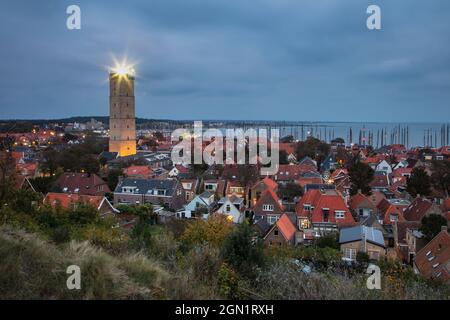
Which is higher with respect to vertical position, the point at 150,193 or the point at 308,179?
the point at 308,179

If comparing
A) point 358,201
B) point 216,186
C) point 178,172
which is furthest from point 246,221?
point 178,172

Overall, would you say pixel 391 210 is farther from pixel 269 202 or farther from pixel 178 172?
pixel 178 172

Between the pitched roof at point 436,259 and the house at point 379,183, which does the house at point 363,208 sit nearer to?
the pitched roof at point 436,259

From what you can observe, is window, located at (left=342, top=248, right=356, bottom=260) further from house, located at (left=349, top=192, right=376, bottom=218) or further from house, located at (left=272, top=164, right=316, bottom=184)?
house, located at (left=272, top=164, right=316, bottom=184)

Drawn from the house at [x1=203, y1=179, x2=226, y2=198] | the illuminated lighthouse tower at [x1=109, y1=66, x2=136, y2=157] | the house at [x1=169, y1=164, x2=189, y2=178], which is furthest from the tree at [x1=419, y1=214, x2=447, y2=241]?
the illuminated lighthouse tower at [x1=109, y1=66, x2=136, y2=157]

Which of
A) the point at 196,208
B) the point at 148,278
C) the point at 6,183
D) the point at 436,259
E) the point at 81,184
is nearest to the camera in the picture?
the point at 148,278

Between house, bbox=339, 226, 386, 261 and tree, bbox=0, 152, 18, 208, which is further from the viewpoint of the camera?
house, bbox=339, 226, 386, 261

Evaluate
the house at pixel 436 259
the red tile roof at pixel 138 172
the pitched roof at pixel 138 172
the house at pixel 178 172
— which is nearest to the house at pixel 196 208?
the red tile roof at pixel 138 172
